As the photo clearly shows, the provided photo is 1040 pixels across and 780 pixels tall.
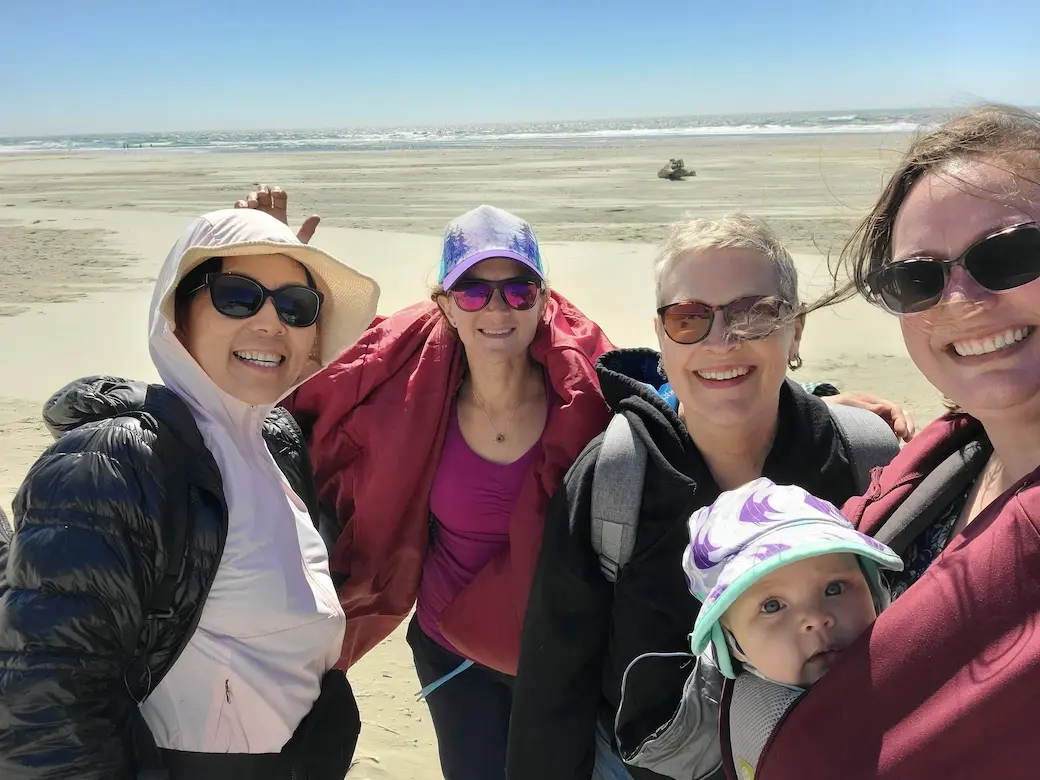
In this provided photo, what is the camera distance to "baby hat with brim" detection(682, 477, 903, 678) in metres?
1.42

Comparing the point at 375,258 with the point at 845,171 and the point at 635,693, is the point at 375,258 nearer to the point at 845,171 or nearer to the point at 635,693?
the point at 635,693

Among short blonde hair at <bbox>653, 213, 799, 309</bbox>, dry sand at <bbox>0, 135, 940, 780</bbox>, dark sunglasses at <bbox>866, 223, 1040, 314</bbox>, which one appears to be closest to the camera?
dark sunglasses at <bbox>866, 223, 1040, 314</bbox>

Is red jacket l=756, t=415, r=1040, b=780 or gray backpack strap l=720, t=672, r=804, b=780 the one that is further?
gray backpack strap l=720, t=672, r=804, b=780

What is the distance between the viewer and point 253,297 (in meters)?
2.16

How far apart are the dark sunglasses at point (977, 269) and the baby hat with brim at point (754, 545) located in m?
0.45

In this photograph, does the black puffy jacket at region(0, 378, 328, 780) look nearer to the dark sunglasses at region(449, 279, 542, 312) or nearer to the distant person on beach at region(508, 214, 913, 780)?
the distant person on beach at region(508, 214, 913, 780)

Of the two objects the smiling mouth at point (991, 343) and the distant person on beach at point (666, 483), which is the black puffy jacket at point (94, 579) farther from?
the smiling mouth at point (991, 343)

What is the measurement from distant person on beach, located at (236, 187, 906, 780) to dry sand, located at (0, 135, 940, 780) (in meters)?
1.03

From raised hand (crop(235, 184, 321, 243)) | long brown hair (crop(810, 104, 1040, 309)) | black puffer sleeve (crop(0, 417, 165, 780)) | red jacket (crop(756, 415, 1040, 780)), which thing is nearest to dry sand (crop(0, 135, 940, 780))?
long brown hair (crop(810, 104, 1040, 309))

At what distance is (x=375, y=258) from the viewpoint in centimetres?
1332

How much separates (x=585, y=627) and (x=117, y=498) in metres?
1.24

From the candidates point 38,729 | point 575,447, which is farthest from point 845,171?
point 38,729

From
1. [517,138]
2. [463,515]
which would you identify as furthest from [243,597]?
[517,138]

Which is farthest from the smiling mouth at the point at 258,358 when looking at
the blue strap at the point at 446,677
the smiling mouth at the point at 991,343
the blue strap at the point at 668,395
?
the smiling mouth at the point at 991,343
